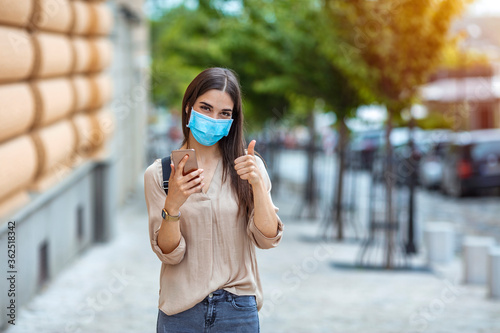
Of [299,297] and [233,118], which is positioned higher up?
[233,118]

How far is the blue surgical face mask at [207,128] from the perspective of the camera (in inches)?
111

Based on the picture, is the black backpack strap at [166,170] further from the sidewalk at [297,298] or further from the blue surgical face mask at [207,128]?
the sidewalk at [297,298]

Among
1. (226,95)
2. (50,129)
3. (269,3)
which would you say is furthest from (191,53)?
(226,95)

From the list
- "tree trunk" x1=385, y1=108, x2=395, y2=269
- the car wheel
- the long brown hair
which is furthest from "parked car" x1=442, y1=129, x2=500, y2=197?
the long brown hair

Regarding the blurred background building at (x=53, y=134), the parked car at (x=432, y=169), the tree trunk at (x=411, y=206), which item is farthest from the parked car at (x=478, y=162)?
the blurred background building at (x=53, y=134)

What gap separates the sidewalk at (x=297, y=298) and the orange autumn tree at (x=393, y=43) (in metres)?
1.19

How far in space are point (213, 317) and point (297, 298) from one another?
5.01m

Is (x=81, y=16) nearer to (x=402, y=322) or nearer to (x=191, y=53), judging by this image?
(x=402, y=322)

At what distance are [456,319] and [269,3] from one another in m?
10.8

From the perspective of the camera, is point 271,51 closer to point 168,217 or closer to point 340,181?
point 340,181

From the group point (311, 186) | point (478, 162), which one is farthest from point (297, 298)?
point (478, 162)

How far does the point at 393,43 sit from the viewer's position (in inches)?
377

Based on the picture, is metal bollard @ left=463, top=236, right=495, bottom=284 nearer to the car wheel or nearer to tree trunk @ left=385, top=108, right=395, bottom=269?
tree trunk @ left=385, top=108, right=395, bottom=269

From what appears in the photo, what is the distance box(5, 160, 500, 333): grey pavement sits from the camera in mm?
6586
